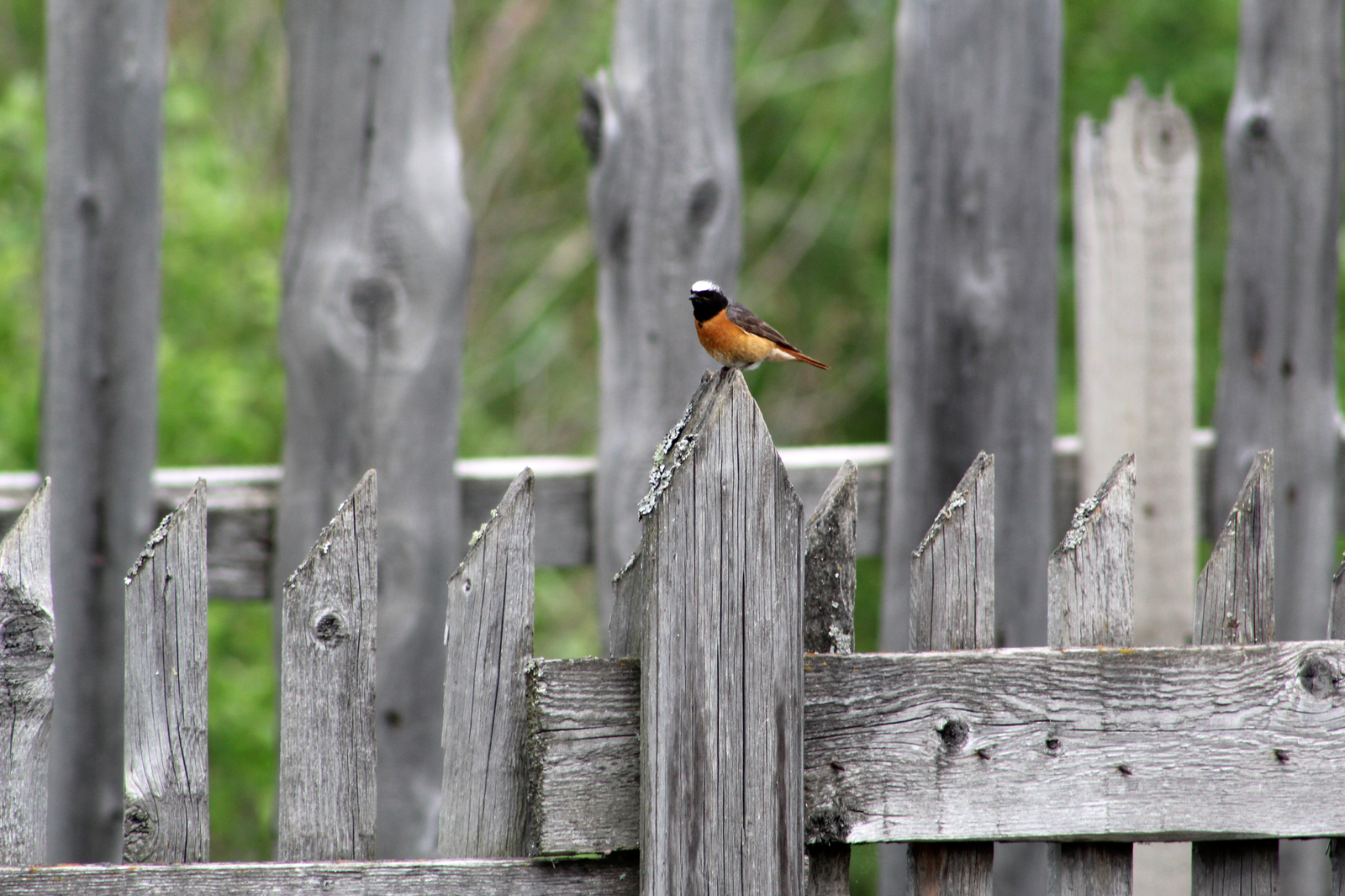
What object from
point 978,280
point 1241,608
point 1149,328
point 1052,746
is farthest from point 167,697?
point 1149,328

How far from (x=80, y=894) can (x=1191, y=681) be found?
1.73 m

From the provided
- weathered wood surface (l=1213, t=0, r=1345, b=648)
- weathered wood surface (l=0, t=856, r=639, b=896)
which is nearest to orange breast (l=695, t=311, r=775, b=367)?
weathered wood surface (l=0, t=856, r=639, b=896)

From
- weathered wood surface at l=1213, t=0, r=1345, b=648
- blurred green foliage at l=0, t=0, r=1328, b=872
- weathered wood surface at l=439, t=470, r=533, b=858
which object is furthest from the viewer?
blurred green foliage at l=0, t=0, r=1328, b=872

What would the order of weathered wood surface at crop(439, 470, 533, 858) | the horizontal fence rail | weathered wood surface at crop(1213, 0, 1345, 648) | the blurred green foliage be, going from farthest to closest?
the blurred green foliage → weathered wood surface at crop(1213, 0, 1345, 648) → the horizontal fence rail → weathered wood surface at crop(439, 470, 533, 858)

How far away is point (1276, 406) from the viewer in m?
3.37

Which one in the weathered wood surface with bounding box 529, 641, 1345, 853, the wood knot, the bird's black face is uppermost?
the bird's black face

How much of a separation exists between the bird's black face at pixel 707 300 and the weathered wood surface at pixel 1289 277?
1.63m

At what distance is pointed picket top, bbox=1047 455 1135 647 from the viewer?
6.16 feet

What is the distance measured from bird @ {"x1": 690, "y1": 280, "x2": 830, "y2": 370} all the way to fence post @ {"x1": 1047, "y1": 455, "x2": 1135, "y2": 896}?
993 millimetres

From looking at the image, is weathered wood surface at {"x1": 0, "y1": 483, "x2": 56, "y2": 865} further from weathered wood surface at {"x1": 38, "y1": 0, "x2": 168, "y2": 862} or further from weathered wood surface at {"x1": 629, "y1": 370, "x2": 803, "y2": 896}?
weathered wood surface at {"x1": 38, "y1": 0, "x2": 168, "y2": 862}

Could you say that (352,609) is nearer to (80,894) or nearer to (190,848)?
(190,848)

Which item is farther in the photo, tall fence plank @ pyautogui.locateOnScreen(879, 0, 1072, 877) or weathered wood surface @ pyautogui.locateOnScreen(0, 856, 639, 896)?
tall fence plank @ pyautogui.locateOnScreen(879, 0, 1072, 877)

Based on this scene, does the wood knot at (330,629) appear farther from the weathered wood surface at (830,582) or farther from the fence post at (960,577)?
the fence post at (960,577)

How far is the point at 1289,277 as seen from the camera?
3.34 meters
